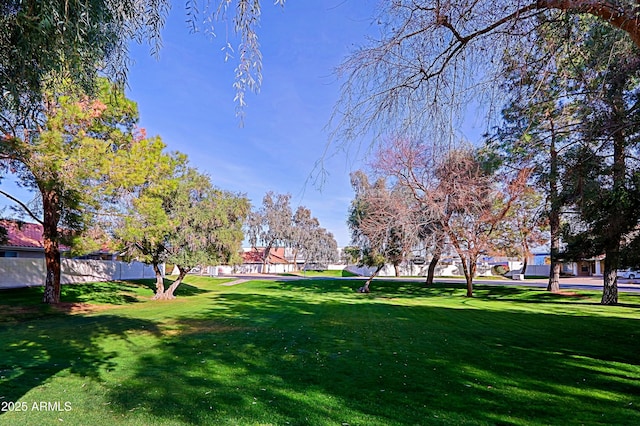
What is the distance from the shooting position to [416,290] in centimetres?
2625

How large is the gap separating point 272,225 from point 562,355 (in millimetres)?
52742

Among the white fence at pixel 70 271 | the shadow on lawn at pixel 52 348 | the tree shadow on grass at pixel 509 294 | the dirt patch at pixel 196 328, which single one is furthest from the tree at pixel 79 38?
the white fence at pixel 70 271

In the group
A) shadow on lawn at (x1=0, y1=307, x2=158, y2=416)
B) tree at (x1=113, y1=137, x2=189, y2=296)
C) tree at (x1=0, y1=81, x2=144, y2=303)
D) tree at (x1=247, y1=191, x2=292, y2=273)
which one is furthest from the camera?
tree at (x1=247, y1=191, x2=292, y2=273)

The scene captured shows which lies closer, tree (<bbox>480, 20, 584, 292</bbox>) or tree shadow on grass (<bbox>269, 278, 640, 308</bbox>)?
tree (<bbox>480, 20, 584, 292</bbox>)

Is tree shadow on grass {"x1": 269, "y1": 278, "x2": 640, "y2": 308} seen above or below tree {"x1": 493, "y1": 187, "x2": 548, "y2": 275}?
below

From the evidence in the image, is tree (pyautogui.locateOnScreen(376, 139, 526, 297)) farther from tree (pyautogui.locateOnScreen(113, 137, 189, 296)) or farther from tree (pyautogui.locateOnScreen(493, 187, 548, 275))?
tree (pyautogui.locateOnScreen(113, 137, 189, 296))

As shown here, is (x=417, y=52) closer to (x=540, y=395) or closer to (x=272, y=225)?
(x=540, y=395)

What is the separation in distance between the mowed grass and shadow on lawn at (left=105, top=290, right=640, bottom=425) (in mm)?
27

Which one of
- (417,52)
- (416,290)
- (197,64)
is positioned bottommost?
(416,290)

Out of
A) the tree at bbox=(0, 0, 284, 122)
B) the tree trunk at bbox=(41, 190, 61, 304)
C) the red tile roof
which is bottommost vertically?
the red tile roof

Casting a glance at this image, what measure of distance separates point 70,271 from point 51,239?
1122 centimetres

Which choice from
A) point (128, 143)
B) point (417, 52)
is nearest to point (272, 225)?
point (128, 143)

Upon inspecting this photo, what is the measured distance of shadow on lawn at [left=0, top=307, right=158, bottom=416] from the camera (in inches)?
214

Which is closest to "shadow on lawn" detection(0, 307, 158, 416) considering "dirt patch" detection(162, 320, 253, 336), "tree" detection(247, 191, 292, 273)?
"dirt patch" detection(162, 320, 253, 336)
